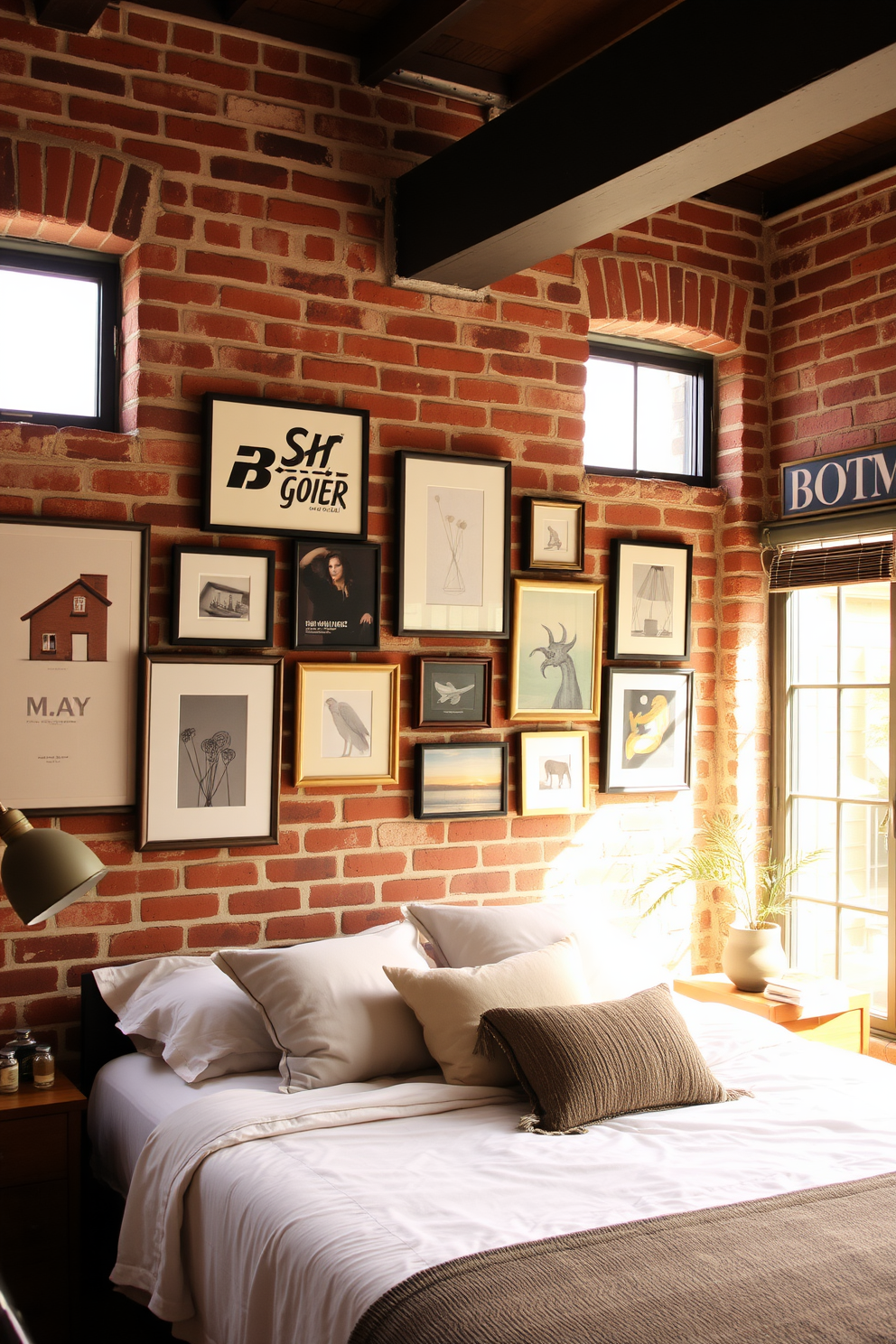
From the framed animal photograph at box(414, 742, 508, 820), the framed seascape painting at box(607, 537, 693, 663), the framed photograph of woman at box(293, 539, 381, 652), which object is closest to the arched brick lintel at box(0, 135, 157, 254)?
the framed photograph of woman at box(293, 539, 381, 652)

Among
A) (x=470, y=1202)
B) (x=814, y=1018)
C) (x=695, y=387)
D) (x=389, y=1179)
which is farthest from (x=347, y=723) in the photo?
(x=695, y=387)

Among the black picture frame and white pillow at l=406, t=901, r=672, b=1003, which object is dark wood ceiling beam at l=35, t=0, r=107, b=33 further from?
white pillow at l=406, t=901, r=672, b=1003

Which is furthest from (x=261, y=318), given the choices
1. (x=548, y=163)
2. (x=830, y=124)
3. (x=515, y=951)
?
(x=515, y=951)

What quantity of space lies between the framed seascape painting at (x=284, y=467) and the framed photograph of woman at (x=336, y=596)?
0.18ft

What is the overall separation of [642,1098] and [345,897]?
1115 mm

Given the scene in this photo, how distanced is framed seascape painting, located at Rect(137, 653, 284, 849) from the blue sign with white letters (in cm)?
190

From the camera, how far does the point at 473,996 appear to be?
2.65 m

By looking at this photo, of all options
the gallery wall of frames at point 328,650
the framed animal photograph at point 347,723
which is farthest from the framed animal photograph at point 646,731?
the framed animal photograph at point 347,723

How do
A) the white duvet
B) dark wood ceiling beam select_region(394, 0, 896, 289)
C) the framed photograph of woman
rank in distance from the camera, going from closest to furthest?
the white duvet < dark wood ceiling beam select_region(394, 0, 896, 289) < the framed photograph of woman

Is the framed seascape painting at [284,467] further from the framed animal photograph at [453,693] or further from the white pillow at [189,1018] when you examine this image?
the white pillow at [189,1018]

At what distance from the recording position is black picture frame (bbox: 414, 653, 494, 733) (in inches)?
134

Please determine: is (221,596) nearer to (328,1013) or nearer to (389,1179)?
(328,1013)

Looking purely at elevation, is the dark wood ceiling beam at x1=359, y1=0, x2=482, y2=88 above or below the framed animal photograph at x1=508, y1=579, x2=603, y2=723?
above

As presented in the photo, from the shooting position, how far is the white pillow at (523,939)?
301cm
